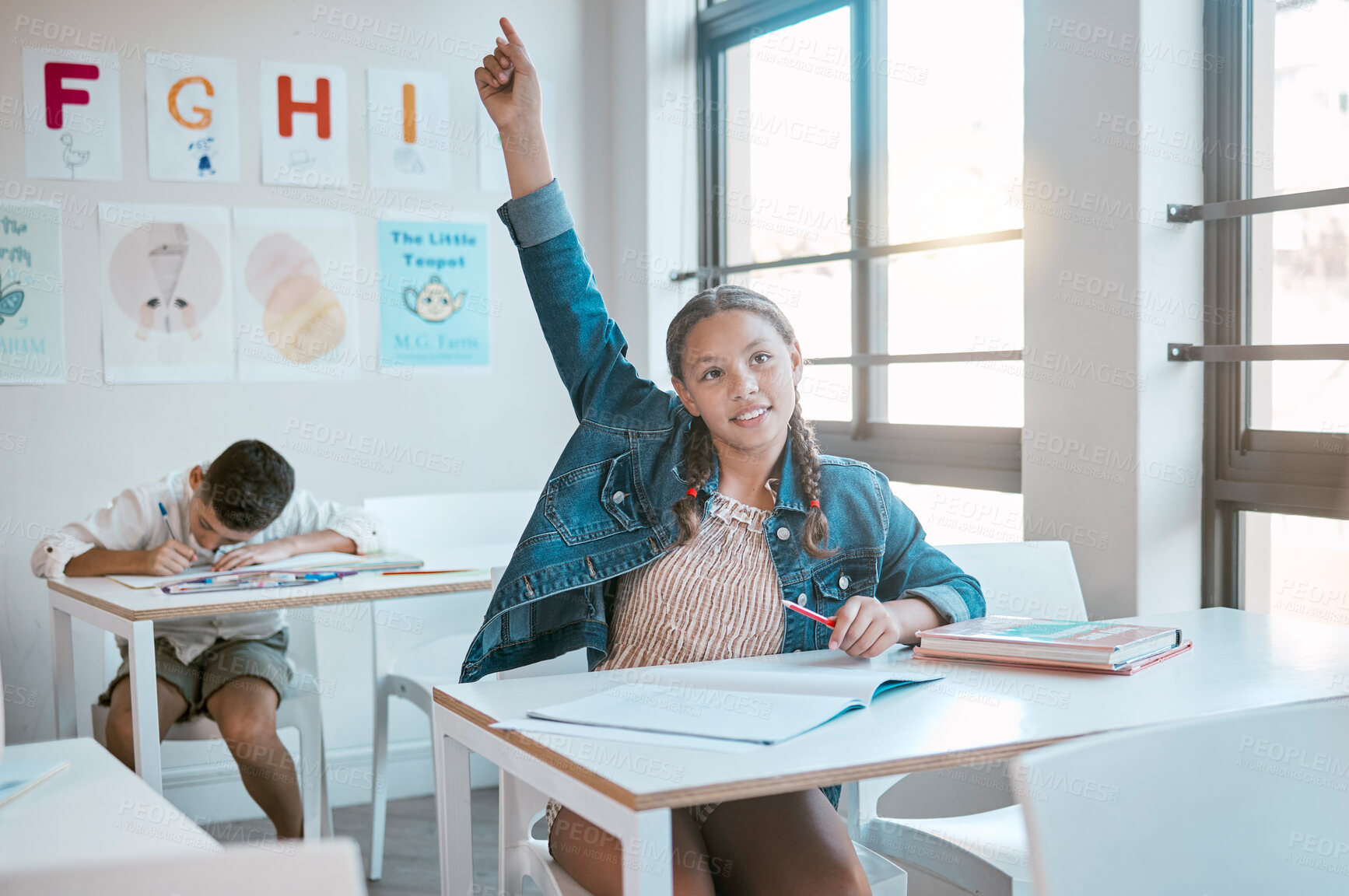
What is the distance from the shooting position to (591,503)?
1690 mm

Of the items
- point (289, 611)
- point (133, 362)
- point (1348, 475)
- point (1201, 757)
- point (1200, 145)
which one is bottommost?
point (289, 611)

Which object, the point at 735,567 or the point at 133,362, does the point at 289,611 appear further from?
the point at 735,567

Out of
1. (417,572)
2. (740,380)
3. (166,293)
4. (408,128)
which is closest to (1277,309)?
(740,380)

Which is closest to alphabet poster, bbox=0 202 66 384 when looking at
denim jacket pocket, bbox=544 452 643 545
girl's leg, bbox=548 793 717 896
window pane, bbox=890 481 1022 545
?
denim jacket pocket, bbox=544 452 643 545

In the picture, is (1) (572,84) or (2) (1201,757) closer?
(2) (1201,757)

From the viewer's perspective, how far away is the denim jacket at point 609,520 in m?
1.65

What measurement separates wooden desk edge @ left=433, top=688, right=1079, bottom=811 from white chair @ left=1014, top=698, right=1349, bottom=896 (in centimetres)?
18

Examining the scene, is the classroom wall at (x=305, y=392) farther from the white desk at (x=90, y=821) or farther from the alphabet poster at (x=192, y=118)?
the white desk at (x=90, y=821)

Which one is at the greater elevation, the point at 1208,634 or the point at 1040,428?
the point at 1040,428

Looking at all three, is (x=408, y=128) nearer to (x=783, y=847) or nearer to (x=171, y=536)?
(x=171, y=536)

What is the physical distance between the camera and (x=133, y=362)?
10.7ft

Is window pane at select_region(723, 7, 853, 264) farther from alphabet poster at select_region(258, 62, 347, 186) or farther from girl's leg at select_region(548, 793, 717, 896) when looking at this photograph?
girl's leg at select_region(548, 793, 717, 896)

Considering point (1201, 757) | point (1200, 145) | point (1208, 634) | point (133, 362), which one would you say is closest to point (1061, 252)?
point (1200, 145)

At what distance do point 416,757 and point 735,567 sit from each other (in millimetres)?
2285
